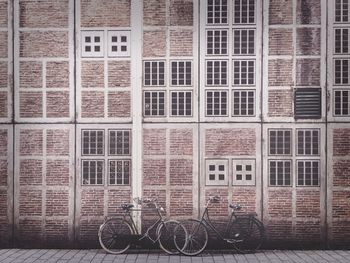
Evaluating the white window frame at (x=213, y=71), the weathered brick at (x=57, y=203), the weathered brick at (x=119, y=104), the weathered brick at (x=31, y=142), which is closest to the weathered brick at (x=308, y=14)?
the white window frame at (x=213, y=71)

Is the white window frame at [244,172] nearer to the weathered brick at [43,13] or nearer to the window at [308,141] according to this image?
the window at [308,141]

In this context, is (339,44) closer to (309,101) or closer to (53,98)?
(309,101)

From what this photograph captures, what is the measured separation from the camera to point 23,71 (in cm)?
1155

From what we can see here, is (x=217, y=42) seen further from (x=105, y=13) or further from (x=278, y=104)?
(x=105, y=13)

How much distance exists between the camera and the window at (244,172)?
1141 cm

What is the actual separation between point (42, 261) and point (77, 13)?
583 cm

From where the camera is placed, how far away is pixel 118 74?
37.7ft

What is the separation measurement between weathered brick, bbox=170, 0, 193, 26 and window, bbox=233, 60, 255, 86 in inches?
60.0

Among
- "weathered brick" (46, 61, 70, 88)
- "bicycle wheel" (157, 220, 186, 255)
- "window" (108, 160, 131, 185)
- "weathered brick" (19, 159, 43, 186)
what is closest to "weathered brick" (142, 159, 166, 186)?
"window" (108, 160, 131, 185)

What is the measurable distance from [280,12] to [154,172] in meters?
4.90

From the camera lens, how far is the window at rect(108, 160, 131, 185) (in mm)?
11461

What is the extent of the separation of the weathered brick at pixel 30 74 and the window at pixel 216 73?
4089mm

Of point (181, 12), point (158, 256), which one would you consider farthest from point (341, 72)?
point (158, 256)

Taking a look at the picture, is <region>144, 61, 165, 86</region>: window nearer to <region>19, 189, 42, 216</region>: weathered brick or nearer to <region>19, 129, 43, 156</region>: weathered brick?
<region>19, 129, 43, 156</region>: weathered brick
